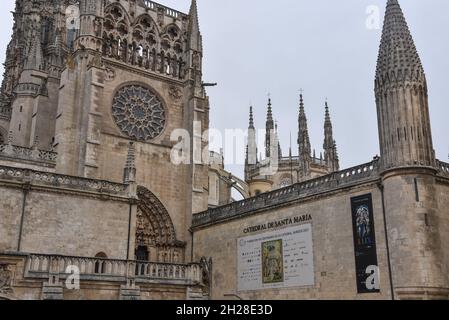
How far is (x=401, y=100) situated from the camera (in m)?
19.5

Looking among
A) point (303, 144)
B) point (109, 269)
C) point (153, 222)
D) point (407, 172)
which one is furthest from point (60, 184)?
point (303, 144)

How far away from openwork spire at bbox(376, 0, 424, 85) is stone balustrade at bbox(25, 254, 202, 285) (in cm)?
1232

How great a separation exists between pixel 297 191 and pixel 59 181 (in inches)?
415

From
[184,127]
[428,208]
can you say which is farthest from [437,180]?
[184,127]

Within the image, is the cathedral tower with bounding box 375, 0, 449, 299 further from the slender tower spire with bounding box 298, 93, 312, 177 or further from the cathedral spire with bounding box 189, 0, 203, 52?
the slender tower spire with bounding box 298, 93, 312, 177

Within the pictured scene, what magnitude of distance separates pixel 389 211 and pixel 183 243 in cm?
1442

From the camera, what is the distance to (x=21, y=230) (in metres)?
21.7

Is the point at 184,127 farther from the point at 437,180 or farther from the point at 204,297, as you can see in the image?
the point at 437,180

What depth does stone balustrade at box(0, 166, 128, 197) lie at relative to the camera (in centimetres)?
2212

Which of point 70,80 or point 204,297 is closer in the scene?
point 204,297

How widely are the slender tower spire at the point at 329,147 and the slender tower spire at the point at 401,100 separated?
2617 centimetres

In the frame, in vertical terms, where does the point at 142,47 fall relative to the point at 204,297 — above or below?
above

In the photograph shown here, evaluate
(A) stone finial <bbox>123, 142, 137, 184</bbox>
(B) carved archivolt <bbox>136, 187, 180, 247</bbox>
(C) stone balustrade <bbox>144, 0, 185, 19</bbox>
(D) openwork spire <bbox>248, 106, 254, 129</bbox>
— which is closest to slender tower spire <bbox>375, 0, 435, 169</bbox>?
(A) stone finial <bbox>123, 142, 137, 184</bbox>

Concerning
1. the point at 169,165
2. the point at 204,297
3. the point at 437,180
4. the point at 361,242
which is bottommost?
the point at 204,297
